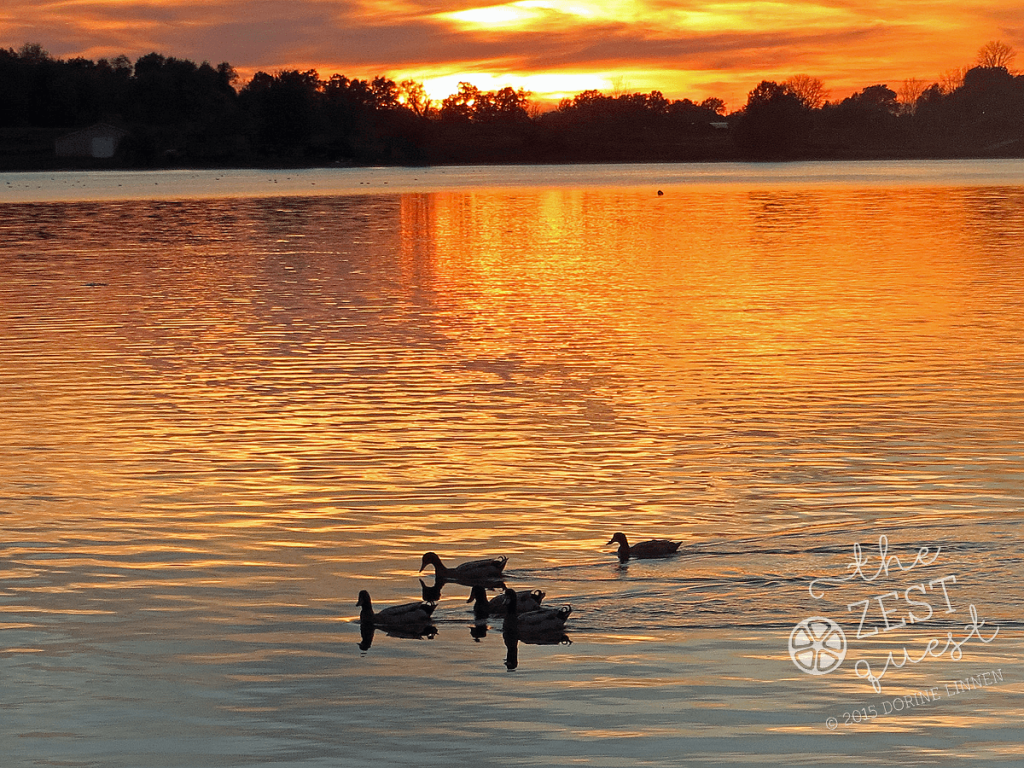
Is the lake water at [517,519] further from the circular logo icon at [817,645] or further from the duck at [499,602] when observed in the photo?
the duck at [499,602]

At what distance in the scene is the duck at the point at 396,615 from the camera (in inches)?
521

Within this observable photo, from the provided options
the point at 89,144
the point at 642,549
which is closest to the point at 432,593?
the point at 642,549

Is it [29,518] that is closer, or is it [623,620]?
[623,620]

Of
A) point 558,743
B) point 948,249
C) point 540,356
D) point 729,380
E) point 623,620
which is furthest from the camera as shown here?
point 948,249

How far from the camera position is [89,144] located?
634 ft

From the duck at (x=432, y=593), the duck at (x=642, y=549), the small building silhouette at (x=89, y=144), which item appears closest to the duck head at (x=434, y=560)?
the duck at (x=432, y=593)

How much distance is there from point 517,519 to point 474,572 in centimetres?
267

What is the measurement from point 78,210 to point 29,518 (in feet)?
267

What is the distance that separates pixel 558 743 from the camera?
425 inches

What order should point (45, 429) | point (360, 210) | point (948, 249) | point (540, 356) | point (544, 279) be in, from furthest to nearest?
point (360, 210) < point (948, 249) < point (544, 279) < point (540, 356) < point (45, 429)

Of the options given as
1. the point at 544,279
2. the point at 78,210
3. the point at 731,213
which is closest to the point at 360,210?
the point at 78,210

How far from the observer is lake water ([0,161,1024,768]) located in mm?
11289

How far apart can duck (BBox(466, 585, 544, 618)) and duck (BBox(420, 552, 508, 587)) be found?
0.25 meters

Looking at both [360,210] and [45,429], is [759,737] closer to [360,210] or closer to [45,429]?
[45,429]
